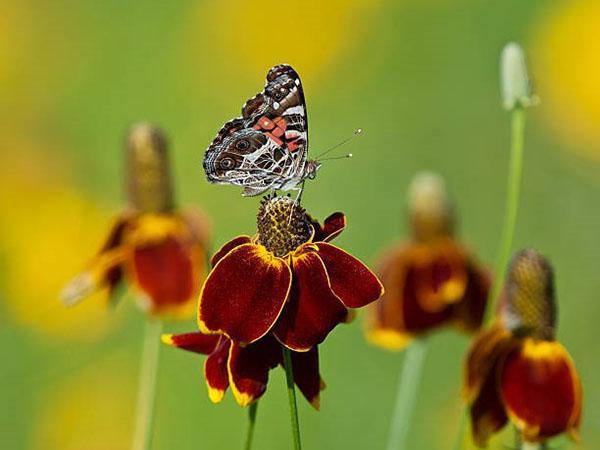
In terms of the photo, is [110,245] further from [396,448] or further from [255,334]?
[255,334]

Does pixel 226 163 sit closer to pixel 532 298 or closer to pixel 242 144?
pixel 242 144

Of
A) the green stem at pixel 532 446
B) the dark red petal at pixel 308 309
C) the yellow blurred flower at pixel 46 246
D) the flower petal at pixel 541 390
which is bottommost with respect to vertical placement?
the yellow blurred flower at pixel 46 246

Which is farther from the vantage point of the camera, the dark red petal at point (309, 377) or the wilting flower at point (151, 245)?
the wilting flower at point (151, 245)

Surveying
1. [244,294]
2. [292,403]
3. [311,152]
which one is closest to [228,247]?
[244,294]

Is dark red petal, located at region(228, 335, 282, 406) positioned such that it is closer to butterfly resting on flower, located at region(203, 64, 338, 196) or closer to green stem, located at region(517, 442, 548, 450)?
butterfly resting on flower, located at region(203, 64, 338, 196)

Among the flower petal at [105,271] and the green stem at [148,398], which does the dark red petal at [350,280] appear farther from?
the flower petal at [105,271]

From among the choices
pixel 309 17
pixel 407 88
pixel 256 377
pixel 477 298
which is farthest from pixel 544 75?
pixel 256 377

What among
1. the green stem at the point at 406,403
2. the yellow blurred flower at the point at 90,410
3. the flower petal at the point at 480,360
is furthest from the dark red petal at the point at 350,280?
the yellow blurred flower at the point at 90,410

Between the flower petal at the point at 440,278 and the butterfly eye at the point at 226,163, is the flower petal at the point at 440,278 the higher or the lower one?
the lower one
